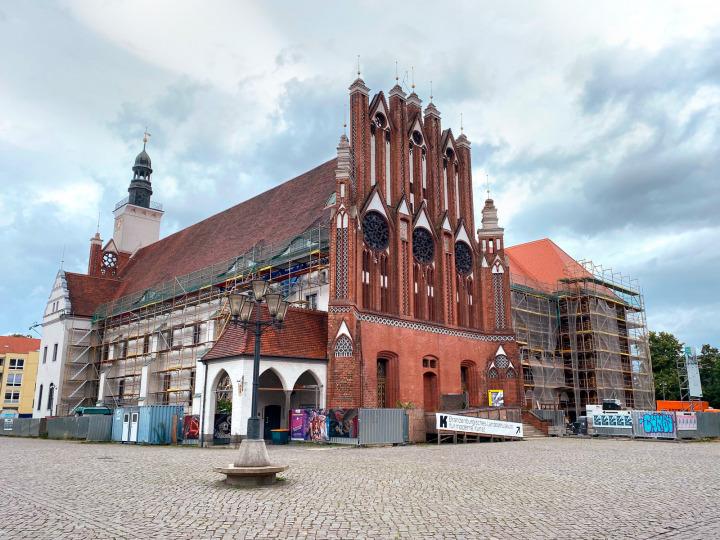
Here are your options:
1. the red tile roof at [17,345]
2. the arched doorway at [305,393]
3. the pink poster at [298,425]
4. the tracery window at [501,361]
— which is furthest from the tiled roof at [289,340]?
the red tile roof at [17,345]

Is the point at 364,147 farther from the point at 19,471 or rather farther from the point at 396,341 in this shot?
the point at 19,471

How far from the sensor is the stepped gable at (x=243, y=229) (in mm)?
35125

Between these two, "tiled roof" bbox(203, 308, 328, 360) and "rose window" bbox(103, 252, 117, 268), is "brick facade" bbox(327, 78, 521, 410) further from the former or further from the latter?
"rose window" bbox(103, 252, 117, 268)

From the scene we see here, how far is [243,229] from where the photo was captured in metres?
40.5

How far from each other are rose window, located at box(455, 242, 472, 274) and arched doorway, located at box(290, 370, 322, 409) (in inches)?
444

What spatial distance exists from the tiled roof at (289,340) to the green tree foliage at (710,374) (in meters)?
→ 45.6

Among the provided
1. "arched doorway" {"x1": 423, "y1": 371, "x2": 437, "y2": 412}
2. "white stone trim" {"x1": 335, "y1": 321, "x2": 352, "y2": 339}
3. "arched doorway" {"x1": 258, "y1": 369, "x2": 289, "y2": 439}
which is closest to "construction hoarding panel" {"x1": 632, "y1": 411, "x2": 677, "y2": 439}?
"arched doorway" {"x1": 423, "y1": 371, "x2": 437, "y2": 412}

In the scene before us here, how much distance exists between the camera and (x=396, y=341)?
30.3 metres

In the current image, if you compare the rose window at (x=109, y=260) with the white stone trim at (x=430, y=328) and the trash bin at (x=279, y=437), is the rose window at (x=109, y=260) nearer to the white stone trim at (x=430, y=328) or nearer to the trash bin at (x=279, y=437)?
the white stone trim at (x=430, y=328)

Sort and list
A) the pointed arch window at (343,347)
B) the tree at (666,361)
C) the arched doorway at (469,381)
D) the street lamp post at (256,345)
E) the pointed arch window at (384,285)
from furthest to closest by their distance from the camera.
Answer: the tree at (666,361) → the arched doorway at (469,381) → the pointed arch window at (384,285) → the pointed arch window at (343,347) → the street lamp post at (256,345)

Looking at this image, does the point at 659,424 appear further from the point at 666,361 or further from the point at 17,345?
the point at 17,345

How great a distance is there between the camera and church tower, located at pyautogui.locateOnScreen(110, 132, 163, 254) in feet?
197

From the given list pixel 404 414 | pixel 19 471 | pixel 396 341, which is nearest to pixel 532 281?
pixel 396 341

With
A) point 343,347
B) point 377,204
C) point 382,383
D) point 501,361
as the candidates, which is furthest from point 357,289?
point 501,361
